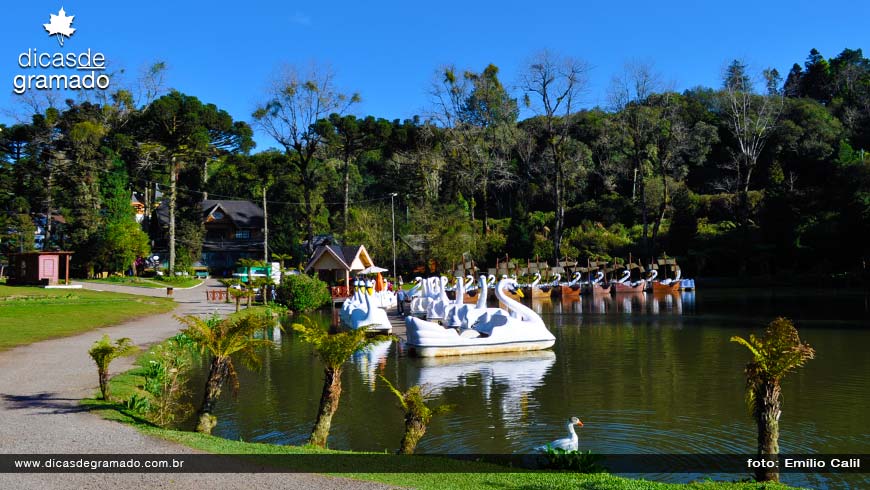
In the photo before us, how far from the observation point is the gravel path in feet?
23.4

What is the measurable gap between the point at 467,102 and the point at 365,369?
54624mm

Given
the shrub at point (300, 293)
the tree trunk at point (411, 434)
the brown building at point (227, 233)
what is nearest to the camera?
the tree trunk at point (411, 434)

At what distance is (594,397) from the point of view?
14023mm

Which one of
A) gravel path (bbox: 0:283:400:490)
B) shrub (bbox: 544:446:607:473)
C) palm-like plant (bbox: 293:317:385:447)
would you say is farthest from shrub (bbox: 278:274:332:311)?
shrub (bbox: 544:446:607:473)

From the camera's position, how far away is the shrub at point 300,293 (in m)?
36.2

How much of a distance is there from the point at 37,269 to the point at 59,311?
1775 centimetres

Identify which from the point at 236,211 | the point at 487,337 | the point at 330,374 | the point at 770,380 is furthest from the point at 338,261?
the point at 770,380

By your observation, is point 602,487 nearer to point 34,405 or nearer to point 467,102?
point 34,405

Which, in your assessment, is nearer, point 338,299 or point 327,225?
point 338,299

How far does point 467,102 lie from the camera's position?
6931 centimetres

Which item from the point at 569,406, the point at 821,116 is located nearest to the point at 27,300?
the point at 569,406

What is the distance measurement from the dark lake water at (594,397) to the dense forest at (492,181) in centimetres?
3465

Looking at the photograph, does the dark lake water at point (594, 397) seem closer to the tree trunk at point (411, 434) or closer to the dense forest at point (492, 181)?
the tree trunk at point (411, 434)

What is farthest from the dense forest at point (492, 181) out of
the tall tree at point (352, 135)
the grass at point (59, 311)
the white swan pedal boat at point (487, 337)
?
the white swan pedal boat at point (487, 337)
